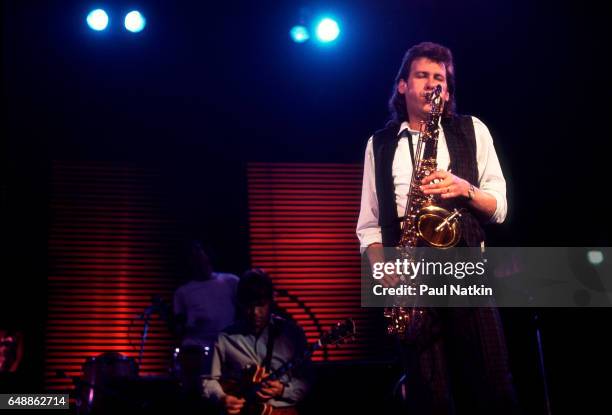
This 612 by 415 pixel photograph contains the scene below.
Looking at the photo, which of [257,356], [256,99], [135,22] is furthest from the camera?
[256,99]

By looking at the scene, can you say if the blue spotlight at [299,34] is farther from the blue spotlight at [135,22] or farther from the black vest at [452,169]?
the black vest at [452,169]

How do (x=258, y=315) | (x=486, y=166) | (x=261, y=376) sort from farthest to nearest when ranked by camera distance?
(x=258, y=315) → (x=261, y=376) → (x=486, y=166)

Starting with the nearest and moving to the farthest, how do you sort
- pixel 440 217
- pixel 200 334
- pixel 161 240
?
pixel 440 217 < pixel 200 334 < pixel 161 240

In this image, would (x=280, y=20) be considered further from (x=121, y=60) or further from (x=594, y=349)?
(x=594, y=349)

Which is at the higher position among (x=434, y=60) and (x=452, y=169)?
(x=434, y=60)

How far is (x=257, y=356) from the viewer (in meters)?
5.21

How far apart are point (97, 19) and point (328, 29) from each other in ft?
7.52

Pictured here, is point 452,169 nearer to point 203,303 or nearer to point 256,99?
point 203,303

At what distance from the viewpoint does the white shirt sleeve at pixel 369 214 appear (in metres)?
3.40

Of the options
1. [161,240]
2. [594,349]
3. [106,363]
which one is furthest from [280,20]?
[594,349]

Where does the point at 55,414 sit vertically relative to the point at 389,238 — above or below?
below

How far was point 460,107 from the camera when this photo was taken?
283 inches

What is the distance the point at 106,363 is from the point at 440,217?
166 inches

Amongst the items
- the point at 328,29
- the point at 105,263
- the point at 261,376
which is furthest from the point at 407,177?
the point at 105,263
